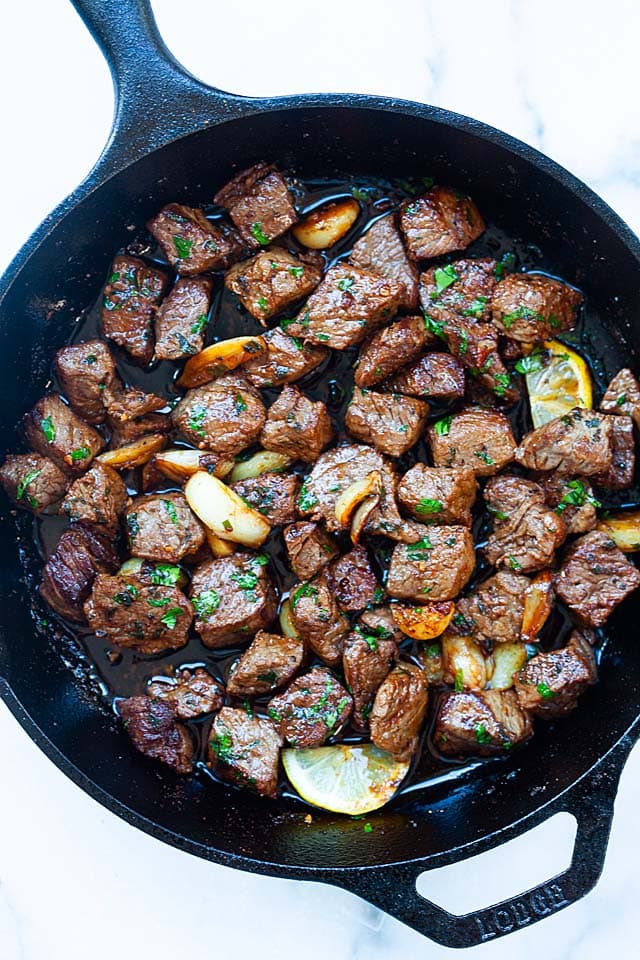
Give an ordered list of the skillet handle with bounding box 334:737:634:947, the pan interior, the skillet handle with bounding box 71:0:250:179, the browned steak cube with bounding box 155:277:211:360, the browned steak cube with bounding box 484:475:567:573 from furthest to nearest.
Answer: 1. the browned steak cube with bounding box 155:277:211:360
2. the browned steak cube with bounding box 484:475:567:573
3. the pan interior
4. the skillet handle with bounding box 71:0:250:179
5. the skillet handle with bounding box 334:737:634:947

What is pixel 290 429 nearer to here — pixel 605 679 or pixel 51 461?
pixel 51 461

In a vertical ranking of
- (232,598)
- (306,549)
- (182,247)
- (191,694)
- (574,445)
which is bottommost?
(191,694)

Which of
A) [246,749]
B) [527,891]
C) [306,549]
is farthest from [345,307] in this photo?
[527,891]

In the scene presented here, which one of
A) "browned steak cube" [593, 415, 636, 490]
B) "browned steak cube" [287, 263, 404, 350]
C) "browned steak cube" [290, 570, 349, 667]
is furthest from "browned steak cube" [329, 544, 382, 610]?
"browned steak cube" [593, 415, 636, 490]

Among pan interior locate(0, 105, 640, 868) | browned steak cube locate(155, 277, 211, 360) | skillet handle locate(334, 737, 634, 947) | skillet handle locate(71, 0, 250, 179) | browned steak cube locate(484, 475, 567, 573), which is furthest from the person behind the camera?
browned steak cube locate(155, 277, 211, 360)

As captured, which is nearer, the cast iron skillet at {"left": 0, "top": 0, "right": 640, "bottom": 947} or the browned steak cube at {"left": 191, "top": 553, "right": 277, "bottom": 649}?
the cast iron skillet at {"left": 0, "top": 0, "right": 640, "bottom": 947}

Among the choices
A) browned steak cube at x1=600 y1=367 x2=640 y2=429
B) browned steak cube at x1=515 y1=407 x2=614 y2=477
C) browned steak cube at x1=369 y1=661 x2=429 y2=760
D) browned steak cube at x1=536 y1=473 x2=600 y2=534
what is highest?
browned steak cube at x1=600 y1=367 x2=640 y2=429

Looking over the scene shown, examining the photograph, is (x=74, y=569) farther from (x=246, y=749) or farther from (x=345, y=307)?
(x=345, y=307)

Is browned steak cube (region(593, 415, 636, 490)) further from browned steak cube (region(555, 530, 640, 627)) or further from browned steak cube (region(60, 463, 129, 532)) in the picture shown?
browned steak cube (region(60, 463, 129, 532))
